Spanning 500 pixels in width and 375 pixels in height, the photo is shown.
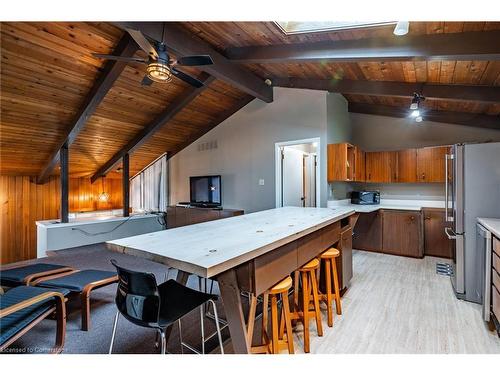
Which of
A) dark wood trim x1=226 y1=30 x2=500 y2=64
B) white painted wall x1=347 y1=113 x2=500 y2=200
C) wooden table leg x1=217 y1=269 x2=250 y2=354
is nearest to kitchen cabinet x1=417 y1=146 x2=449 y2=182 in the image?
white painted wall x1=347 y1=113 x2=500 y2=200

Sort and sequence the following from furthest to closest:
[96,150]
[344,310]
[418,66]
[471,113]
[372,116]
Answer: [96,150], [372,116], [471,113], [418,66], [344,310]

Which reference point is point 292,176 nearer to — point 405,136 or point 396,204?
point 396,204

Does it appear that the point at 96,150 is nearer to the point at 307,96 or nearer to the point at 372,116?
the point at 307,96

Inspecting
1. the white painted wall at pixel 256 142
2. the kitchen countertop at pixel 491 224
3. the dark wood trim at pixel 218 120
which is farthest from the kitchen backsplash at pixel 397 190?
the dark wood trim at pixel 218 120

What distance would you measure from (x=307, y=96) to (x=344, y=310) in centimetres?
355

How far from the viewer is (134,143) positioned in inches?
219

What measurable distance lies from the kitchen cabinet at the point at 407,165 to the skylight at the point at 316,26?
3.01 m

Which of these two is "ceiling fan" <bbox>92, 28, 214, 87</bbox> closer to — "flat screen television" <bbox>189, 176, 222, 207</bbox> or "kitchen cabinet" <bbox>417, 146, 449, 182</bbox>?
"flat screen television" <bbox>189, 176, 222, 207</bbox>

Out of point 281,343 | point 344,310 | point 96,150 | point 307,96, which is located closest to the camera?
point 281,343

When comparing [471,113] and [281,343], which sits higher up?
[471,113]

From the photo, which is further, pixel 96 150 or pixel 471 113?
pixel 96 150

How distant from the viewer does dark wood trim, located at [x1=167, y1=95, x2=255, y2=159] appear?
553 centimetres

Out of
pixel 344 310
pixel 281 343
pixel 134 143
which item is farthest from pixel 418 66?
pixel 134 143

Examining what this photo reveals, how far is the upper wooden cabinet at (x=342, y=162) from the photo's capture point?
4156 mm
